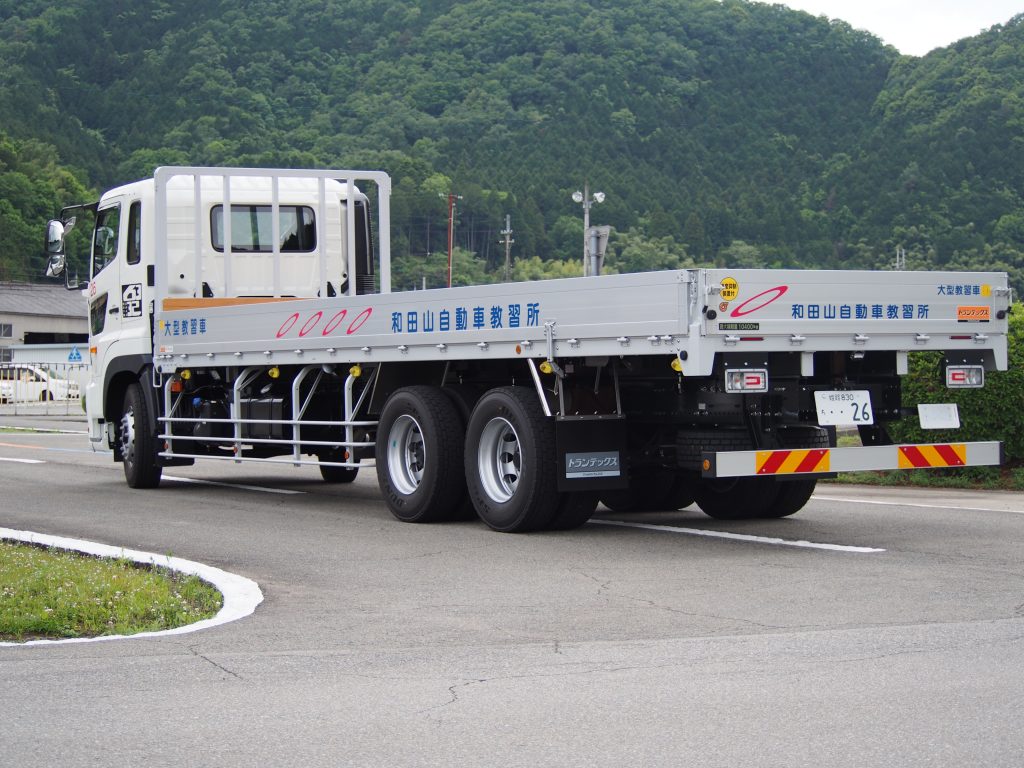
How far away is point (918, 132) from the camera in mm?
100438

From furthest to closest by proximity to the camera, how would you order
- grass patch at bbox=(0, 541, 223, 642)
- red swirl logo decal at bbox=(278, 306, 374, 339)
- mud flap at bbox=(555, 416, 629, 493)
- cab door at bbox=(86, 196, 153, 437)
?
cab door at bbox=(86, 196, 153, 437), red swirl logo decal at bbox=(278, 306, 374, 339), mud flap at bbox=(555, 416, 629, 493), grass patch at bbox=(0, 541, 223, 642)

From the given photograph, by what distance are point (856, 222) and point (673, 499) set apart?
85583 mm

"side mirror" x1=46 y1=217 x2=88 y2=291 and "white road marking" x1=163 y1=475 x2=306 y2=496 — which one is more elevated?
"side mirror" x1=46 y1=217 x2=88 y2=291

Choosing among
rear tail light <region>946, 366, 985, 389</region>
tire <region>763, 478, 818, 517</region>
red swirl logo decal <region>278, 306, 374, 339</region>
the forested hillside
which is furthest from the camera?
the forested hillside

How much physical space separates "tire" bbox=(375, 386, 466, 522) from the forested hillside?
66.3 meters

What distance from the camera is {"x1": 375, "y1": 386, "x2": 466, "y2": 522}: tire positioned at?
1238cm

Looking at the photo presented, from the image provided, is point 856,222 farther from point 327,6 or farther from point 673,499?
point 673,499

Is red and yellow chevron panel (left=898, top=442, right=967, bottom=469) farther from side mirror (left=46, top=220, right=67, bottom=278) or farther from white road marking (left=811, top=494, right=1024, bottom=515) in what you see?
side mirror (left=46, top=220, right=67, bottom=278)

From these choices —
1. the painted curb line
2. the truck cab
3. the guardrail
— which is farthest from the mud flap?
the guardrail

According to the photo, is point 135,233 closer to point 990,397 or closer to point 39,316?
point 990,397

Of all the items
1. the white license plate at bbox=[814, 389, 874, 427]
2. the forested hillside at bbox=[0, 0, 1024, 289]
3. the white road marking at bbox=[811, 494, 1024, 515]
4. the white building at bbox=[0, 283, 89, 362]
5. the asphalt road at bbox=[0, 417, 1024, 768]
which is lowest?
the asphalt road at bbox=[0, 417, 1024, 768]

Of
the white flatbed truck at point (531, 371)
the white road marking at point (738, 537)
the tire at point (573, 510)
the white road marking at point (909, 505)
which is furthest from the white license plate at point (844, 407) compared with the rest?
the white road marking at point (909, 505)

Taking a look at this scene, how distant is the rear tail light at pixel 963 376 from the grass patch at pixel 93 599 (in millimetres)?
5798

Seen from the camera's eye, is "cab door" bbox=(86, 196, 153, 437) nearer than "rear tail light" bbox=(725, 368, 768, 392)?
No
